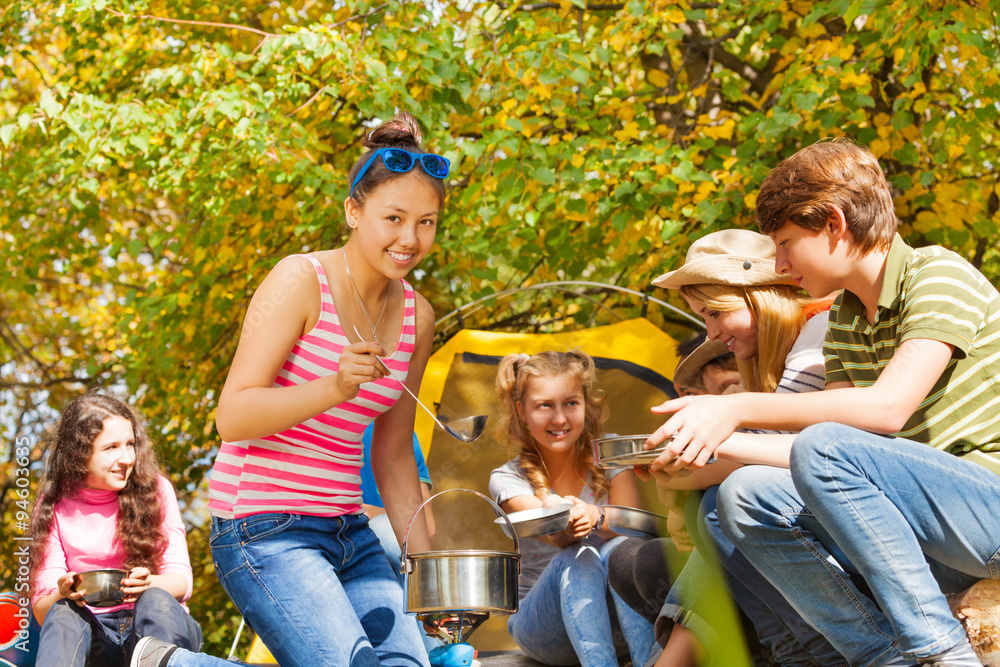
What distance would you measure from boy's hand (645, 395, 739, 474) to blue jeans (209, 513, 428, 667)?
68 cm

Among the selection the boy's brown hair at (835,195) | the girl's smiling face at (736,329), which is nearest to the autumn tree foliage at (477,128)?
the girl's smiling face at (736,329)

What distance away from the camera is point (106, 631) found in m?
2.56

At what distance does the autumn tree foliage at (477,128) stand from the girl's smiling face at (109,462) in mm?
1000

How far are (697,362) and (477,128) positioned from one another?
1720 millimetres

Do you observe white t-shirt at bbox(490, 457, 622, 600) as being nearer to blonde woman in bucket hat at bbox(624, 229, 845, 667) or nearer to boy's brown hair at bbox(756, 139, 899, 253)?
blonde woman in bucket hat at bbox(624, 229, 845, 667)

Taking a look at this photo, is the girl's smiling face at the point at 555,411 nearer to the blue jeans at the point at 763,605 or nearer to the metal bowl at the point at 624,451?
the blue jeans at the point at 763,605

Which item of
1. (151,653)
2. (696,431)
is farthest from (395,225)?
(151,653)

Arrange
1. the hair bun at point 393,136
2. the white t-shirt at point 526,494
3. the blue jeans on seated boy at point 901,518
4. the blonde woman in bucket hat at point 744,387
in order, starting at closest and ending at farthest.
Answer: the blue jeans on seated boy at point 901,518 → the blonde woman in bucket hat at point 744,387 → the hair bun at point 393,136 → the white t-shirt at point 526,494

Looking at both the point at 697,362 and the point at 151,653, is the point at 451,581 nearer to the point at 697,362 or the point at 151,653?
the point at 151,653

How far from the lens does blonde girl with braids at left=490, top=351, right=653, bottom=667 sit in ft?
7.77

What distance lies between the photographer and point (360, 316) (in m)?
1.92

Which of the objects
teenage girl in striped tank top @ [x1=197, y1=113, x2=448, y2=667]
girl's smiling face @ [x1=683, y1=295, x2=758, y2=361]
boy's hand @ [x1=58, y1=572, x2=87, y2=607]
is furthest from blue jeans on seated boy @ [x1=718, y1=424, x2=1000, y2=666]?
boy's hand @ [x1=58, y1=572, x2=87, y2=607]

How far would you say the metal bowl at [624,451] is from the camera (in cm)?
157

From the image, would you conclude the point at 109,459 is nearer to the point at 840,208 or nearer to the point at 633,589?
the point at 633,589
